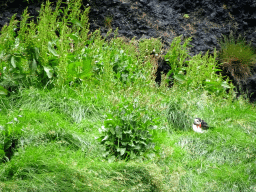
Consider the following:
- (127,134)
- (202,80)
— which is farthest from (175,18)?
(127,134)

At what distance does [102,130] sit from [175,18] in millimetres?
5089

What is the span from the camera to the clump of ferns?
5875mm

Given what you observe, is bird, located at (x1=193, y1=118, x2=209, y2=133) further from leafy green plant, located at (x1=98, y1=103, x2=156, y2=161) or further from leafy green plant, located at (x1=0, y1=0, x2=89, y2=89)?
leafy green plant, located at (x1=0, y1=0, x2=89, y2=89)

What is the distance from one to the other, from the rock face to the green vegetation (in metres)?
1.98

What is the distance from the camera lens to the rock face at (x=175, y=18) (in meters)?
6.40

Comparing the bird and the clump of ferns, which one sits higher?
the clump of ferns

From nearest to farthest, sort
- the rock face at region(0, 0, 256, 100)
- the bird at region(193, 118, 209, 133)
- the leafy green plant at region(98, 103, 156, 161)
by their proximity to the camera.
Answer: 1. the leafy green plant at region(98, 103, 156, 161)
2. the bird at region(193, 118, 209, 133)
3. the rock face at region(0, 0, 256, 100)

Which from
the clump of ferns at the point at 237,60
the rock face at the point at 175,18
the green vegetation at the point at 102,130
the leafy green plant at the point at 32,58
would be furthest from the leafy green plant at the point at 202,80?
the leafy green plant at the point at 32,58

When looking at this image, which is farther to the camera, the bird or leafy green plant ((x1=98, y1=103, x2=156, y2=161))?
the bird

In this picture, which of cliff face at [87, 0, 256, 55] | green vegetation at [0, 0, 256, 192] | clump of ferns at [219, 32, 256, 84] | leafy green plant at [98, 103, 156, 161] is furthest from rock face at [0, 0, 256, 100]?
leafy green plant at [98, 103, 156, 161]

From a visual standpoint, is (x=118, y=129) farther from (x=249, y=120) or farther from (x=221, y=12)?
(x=221, y=12)

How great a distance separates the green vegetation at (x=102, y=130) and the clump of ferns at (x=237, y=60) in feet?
4.20

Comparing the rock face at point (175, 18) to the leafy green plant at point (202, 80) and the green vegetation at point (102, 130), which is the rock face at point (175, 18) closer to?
the leafy green plant at point (202, 80)

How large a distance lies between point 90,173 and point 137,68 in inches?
125
